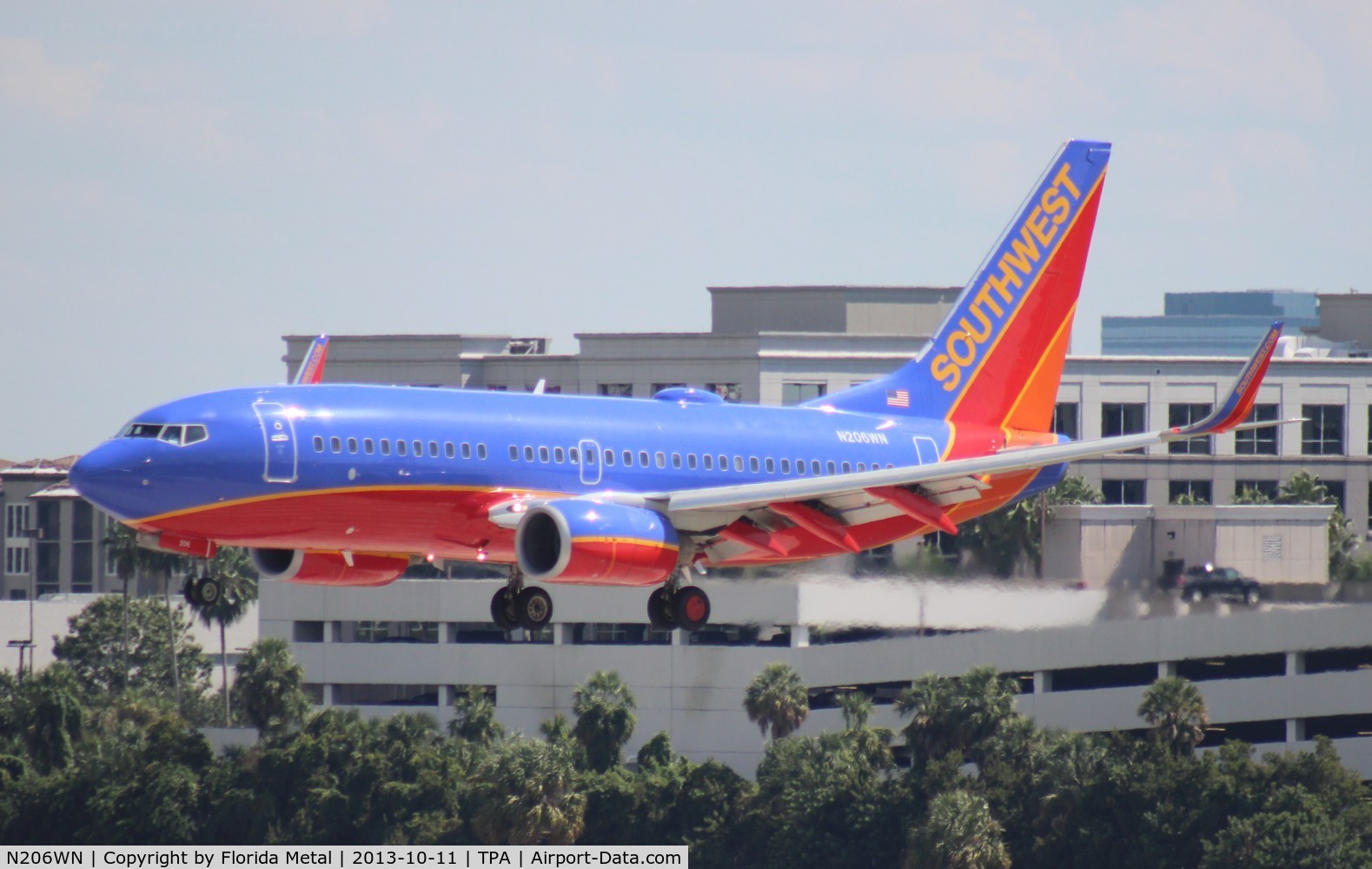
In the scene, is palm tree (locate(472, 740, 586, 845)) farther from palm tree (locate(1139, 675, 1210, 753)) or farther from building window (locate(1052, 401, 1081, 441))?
building window (locate(1052, 401, 1081, 441))

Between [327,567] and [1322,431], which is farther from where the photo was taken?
[1322,431]

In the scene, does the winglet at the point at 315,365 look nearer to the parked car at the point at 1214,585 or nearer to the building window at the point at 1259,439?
the parked car at the point at 1214,585

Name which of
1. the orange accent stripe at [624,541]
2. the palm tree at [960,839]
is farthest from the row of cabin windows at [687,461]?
the palm tree at [960,839]

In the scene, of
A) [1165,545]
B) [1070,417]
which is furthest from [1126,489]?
[1165,545]

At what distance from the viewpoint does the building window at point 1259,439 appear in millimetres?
138000

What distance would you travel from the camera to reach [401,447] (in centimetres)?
4825

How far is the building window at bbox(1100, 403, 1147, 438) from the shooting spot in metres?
138

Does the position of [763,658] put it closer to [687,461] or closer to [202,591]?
[687,461]

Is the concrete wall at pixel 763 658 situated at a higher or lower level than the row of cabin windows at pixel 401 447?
lower

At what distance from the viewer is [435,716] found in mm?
118750

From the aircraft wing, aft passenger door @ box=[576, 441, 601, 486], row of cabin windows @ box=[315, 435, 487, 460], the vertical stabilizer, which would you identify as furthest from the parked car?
row of cabin windows @ box=[315, 435, 487, 460]

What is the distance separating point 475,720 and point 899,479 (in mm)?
67003

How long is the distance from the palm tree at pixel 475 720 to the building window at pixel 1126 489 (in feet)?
128

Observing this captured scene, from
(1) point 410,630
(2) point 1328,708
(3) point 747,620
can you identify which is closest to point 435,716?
(1) point 410,630
